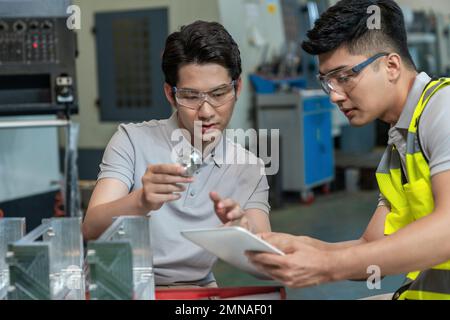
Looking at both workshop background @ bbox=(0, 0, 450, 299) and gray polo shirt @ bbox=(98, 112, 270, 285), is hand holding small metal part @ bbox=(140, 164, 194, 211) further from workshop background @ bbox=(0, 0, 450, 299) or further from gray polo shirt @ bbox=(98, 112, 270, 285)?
workshop background @ bbox=(0, 0, 450, 299)

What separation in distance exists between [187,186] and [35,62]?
119cm

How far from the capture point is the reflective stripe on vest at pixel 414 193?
118 centimetres

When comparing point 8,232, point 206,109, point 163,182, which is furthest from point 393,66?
point 8,232

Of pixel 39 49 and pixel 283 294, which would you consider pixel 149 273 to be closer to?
pixel 283 294

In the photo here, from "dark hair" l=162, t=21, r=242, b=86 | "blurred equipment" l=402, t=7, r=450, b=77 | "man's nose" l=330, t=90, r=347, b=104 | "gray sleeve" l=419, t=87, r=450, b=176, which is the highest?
"blurred equipment" l=402, t=7, r=450, b=77

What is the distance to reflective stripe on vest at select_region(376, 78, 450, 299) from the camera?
1176mm

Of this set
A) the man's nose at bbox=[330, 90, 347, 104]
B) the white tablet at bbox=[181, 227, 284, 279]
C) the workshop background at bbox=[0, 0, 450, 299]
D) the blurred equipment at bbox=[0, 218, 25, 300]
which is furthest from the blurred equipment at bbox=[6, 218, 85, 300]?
the workshop background at bbox=[0, 0, 450, 299]

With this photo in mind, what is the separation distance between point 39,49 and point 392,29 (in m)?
1.54

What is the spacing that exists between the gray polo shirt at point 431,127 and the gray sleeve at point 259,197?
1.09ft

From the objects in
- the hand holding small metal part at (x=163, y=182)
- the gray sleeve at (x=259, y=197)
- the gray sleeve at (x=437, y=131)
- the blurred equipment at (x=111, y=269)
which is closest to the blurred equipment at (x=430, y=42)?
the gray sleeve at (x=259, y=197)

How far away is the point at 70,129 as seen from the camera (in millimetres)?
2381

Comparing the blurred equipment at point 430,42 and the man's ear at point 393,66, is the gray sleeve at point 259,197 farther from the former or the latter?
the blurred equipment at point 430,42

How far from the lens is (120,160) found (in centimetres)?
146

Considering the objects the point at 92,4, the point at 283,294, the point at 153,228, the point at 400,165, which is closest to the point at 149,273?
the point at 283,294
